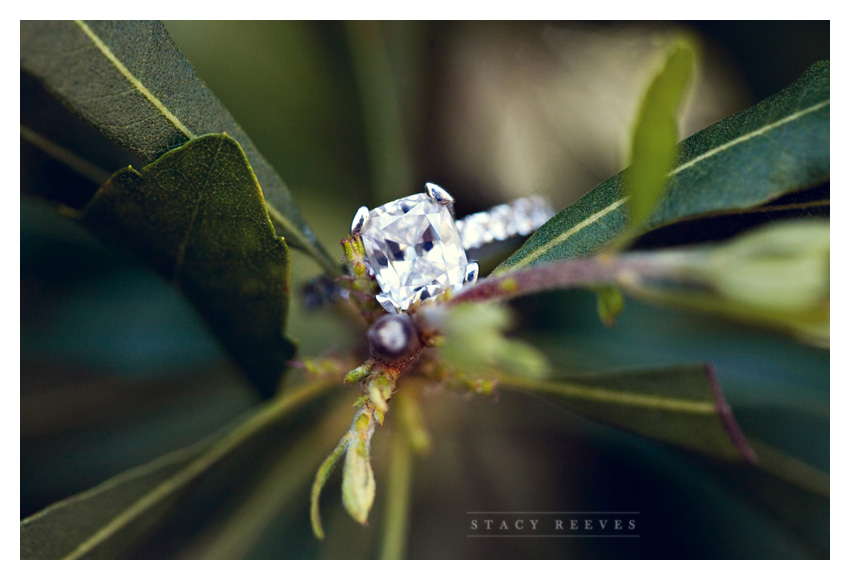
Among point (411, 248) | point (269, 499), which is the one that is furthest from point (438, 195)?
point (269, 499)

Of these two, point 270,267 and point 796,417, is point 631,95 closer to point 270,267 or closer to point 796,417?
point 796,417

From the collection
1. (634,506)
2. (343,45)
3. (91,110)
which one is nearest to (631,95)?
(343,45)

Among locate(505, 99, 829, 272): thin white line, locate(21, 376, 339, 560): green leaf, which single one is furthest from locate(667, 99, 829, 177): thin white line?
locate(21, 376, 339, 560): green leaf

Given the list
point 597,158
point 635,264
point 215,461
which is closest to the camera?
point 635,264

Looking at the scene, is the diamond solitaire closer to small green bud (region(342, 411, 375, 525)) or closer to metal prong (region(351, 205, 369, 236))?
metal prong (region(351, 205, 369, 236))

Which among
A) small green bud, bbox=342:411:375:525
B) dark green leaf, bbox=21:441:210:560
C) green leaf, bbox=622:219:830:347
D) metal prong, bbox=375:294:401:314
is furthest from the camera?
dark green leaf, bbox=21:441:210:560

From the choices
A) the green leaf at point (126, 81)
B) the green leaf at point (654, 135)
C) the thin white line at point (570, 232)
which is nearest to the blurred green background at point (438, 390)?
the green leaf at point (126, 81)

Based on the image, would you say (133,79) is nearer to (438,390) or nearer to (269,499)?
(438,390)
